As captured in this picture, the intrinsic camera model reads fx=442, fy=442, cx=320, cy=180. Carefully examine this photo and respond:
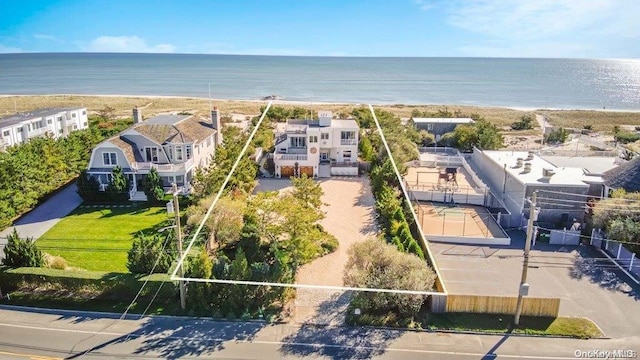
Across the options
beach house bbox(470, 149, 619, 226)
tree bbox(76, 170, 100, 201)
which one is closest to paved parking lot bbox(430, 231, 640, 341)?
beach house bbox(470, 149, 619, 226)

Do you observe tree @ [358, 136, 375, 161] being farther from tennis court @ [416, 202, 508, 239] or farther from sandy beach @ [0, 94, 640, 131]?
sandy beach @ [0, 94, 640, 131]

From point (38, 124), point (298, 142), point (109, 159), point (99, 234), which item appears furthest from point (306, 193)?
point (38, 124)

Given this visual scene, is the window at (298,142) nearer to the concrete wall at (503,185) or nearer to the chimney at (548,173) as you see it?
the concrete wall at (503,185)

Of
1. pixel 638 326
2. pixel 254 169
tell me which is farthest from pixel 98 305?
pixel 638 326

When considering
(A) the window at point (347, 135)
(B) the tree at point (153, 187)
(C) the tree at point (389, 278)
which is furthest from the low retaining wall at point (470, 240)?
(B) the tree at point (153, 187)

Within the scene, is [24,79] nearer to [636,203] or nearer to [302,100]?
[302,100]

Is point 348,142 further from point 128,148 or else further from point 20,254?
point 20,254
